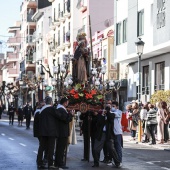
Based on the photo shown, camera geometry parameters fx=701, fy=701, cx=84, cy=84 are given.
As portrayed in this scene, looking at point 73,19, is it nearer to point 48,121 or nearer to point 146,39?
point 146,39

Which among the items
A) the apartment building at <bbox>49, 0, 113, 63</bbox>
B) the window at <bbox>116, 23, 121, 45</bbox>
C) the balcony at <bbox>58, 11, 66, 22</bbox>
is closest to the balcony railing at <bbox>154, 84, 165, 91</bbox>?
the window at <bbox>116, 23, 121, 45</bbox>

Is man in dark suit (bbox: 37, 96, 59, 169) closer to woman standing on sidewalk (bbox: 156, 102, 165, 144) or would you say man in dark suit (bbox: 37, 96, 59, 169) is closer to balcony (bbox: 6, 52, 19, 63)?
woman standing on sidewalk (bbox: 156, 102, 165, 144)

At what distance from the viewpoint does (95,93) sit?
20703mm

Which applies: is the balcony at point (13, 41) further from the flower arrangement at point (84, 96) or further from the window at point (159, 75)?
the flower arrangement at point (84, 96)

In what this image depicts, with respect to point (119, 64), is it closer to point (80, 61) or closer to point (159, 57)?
point (159, 57)

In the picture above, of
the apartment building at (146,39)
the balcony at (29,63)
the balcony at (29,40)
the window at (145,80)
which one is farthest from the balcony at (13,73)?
the window at (145,80)

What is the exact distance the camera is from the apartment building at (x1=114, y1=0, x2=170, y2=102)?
36.7m

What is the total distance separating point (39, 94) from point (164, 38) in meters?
43.2

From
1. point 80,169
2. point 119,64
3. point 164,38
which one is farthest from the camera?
point 119,64

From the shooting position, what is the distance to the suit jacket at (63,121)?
712 inches

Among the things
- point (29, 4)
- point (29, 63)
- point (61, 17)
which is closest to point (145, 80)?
point (61, 17)

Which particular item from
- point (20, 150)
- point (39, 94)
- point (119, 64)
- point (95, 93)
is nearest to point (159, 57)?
point (119, 64)

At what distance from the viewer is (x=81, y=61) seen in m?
23.4

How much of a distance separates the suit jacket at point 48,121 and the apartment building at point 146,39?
17892 millimetres
